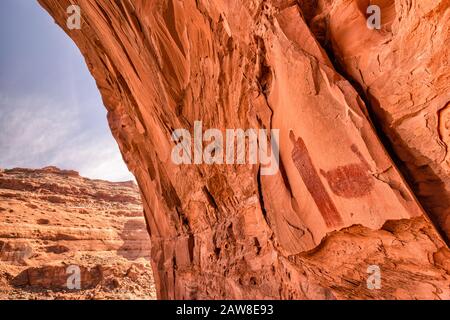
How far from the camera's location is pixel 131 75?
6000 mm

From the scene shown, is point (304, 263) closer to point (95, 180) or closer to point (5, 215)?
point (5, 215)

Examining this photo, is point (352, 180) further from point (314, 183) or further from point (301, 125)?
point (301, 125)

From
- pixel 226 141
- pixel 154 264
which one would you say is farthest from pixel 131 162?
pixel 226 141

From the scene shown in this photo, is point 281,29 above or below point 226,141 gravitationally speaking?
above

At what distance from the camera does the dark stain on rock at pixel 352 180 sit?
243cm

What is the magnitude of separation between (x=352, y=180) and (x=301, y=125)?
70 centimetres

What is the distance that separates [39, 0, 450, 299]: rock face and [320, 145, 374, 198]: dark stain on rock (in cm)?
1

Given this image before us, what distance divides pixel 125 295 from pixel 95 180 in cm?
2301

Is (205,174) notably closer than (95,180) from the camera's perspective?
Yes

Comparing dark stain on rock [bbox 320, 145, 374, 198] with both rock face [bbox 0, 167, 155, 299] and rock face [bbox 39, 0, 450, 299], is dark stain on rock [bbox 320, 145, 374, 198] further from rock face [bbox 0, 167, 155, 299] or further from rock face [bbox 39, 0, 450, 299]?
rock face [bbox 0, 167, 155, 299]

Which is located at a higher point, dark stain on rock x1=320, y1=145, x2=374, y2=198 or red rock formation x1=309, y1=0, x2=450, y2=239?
red rock formation x1=309, y1=0, x2=450, y2=239

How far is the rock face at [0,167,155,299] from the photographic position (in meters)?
15.5

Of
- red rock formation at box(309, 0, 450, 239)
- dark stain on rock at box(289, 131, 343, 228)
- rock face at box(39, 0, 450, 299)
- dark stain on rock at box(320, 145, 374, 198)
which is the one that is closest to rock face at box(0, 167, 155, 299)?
rock face at box(39, 0, 450, 299)
